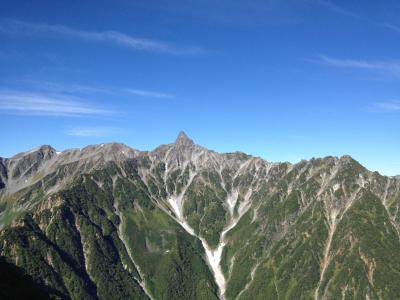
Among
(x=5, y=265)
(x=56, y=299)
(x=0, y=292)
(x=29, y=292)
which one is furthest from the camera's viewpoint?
(x=56, y=299)

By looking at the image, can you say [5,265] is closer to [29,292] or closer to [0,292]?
[29,292]

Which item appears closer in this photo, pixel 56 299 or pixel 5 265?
pixel 5 265

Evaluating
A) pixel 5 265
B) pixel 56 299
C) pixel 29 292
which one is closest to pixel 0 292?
pixel 29 292

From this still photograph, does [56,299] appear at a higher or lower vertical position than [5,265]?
lower

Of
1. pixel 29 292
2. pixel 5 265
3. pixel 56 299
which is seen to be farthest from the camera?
pixel 56 299

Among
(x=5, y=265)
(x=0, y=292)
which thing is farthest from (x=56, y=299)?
(x=0, y=292)

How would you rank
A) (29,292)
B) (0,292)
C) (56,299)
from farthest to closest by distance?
(56,299) → (29,292) → (0,292)

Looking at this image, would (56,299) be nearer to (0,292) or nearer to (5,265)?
(5,265)

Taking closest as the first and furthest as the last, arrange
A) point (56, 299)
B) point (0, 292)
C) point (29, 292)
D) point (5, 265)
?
point (0, 292)
point (29, 292)
point (5, 265)
point (56, 299)

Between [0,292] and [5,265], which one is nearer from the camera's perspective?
[0,292]
